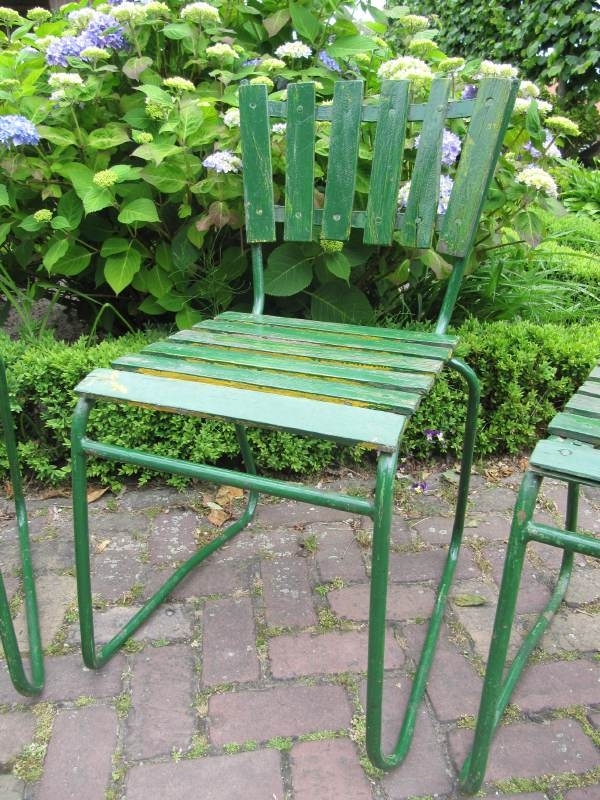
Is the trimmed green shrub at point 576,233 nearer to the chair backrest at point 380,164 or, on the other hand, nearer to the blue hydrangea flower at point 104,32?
the chair backrest at point 380,164

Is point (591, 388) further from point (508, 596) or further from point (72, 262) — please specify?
point (72, 262)

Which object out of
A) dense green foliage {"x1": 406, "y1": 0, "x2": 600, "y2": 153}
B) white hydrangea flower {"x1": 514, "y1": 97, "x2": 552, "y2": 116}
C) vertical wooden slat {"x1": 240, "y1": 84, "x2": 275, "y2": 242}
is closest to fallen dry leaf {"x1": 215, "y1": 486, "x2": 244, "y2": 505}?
vertical wooden slat {"x1": 240, "y1": 84, "x2": 275, "y2": 242}

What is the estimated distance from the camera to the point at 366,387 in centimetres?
119

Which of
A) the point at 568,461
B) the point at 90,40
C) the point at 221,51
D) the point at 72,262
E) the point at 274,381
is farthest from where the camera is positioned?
the point at 72,262

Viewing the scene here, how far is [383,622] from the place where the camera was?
1012 mm

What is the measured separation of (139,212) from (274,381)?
1008mm

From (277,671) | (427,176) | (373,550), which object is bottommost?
(277,671)

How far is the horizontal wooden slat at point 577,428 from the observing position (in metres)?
1.02

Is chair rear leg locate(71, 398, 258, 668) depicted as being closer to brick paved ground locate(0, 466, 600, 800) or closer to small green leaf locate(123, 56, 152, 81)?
brick paved ground locate(0, 466, 600, 800)


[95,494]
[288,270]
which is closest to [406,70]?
[288,270]

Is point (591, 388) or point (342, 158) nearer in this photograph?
point (591, 388)

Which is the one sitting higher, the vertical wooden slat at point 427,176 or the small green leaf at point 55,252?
the vertical wooden slat at point 427,176

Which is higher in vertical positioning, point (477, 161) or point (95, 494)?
point (477, 161)

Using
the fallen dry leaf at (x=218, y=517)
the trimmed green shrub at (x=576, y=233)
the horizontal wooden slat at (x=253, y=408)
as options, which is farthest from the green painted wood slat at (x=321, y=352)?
the trimmed green shrub at (x=576, y=233)
